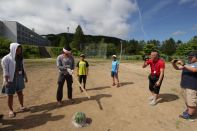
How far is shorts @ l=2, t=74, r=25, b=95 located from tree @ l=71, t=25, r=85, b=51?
3049 inches

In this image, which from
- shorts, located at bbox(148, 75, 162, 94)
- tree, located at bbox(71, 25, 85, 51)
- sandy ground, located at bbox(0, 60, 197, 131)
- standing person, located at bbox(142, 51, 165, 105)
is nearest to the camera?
sandy ground, located at bbox(0, 60, 197, 131)

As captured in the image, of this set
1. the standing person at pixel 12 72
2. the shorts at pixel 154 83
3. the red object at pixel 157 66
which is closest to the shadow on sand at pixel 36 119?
the standing person at pixel 12 72

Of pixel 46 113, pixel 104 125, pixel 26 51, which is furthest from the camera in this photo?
pixel 26 51

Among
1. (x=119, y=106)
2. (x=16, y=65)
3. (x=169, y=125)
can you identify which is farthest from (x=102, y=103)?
(x=16, y=65)

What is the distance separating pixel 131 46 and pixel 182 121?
87826 mm

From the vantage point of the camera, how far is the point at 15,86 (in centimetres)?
559

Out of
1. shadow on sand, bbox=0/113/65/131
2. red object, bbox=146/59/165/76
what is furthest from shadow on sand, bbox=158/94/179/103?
shadow on sand, bbox=0/113/65/131

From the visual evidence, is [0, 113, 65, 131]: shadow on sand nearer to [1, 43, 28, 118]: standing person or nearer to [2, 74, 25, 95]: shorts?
[1, 43, 28, 118]: standing person

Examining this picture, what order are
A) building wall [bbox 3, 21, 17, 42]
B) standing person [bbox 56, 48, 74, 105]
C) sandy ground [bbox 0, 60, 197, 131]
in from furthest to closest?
building wall [bbox 3, 21, 17, 42], standing person [bbox 56, 48, 74, 105], sandy ground [bbox 0, 60, 197, 131]

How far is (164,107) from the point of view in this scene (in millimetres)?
6680

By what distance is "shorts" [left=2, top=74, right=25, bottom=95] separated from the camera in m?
5.38

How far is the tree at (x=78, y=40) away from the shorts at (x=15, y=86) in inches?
3049

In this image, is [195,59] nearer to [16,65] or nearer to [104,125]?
[104,125]

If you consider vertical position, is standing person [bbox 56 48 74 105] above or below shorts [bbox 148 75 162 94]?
above
